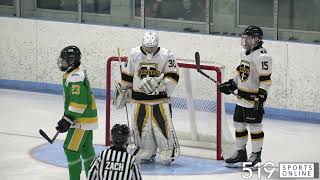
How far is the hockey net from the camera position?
387 inches

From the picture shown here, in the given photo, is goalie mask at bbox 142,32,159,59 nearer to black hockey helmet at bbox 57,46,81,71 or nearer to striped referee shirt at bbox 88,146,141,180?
black hockey helmet at bbox 57,46,81,71

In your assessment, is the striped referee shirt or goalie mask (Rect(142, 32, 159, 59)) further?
goalie mask (Rect(142, 32, 159, 59))

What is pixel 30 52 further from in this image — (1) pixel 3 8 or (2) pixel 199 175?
(2) pixel 199 175

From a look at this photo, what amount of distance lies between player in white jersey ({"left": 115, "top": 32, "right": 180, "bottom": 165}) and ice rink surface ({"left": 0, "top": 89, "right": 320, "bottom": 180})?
47 cm

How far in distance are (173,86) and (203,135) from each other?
0.93 m

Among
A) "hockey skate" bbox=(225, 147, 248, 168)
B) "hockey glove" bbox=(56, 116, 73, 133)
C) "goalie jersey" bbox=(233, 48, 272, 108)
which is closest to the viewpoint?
"hockey glove" bbox=(56, 116, 73, 133)

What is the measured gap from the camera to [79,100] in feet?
26.7

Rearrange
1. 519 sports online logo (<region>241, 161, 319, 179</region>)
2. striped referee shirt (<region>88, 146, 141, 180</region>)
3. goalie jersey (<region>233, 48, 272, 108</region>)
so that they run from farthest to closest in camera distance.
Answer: goalie jersey (<region>233, 48, 272, 108</region>), 519 sports online logo (<region>241, 161, 319, 179</region>), striped referee shirt (<region>88, 146, 141, 180</region>)

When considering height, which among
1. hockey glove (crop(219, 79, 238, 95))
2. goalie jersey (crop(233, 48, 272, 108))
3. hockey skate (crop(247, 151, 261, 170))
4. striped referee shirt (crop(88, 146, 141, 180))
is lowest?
hockey skate (crop(247, 151, 261, 170))

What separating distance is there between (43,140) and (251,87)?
239 cm

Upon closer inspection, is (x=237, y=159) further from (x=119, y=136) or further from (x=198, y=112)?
(x=119, y=136)

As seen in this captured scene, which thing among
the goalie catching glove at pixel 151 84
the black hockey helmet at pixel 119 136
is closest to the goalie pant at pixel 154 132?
the goalie catching glove at pixel 151 84

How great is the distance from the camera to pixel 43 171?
367 inches

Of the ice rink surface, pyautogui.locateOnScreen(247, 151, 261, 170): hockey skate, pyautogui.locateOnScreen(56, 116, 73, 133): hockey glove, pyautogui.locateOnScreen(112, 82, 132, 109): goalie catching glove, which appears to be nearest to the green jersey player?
Answer: pyautogui.locateOnScreen(56, 116, 73, 133): hockey glove
